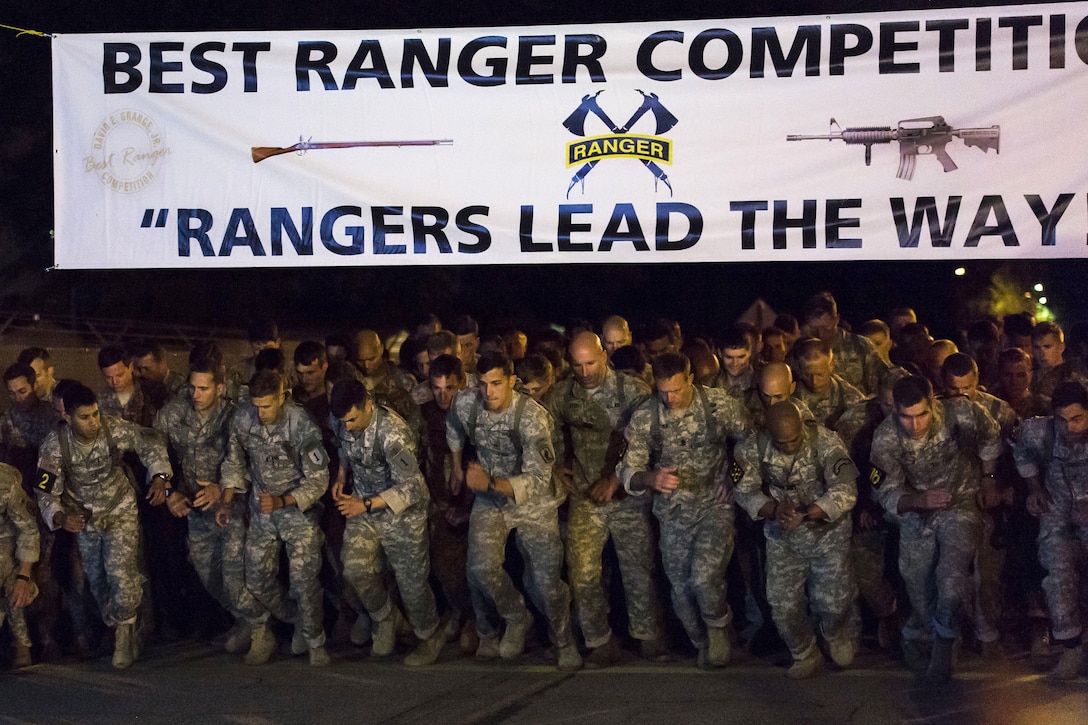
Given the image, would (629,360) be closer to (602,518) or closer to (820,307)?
(602,518)

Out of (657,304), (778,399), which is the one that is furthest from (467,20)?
(657,304)

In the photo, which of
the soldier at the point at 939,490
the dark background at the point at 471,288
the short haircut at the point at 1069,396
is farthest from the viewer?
the dark background at the point at 471,288

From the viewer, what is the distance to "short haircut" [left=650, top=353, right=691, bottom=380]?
23.2 feet

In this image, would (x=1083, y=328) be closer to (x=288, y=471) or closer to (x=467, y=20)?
(x=467, y=20)

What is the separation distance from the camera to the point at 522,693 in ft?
22.7

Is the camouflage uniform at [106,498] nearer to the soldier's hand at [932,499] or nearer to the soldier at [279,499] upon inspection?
the soldier at [279,499]

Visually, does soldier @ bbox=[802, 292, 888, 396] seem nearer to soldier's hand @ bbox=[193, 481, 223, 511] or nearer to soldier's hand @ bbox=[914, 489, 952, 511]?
soldier's hand @ bbox=[914, 489, 952, 511]

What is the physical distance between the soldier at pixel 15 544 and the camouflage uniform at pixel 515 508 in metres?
2.58

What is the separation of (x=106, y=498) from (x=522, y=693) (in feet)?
9.50

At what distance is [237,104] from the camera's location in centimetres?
727

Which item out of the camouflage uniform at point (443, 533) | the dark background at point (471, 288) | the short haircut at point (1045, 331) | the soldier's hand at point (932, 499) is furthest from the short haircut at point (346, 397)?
the dark background at point (471, 288)

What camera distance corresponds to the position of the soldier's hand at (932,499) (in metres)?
6.79

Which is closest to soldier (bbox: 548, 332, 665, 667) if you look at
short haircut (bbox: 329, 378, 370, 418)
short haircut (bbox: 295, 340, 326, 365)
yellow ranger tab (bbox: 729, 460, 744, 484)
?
yellow ranger tab (bbox: 729, 460, 744, 484)

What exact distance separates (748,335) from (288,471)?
311 centimetres
